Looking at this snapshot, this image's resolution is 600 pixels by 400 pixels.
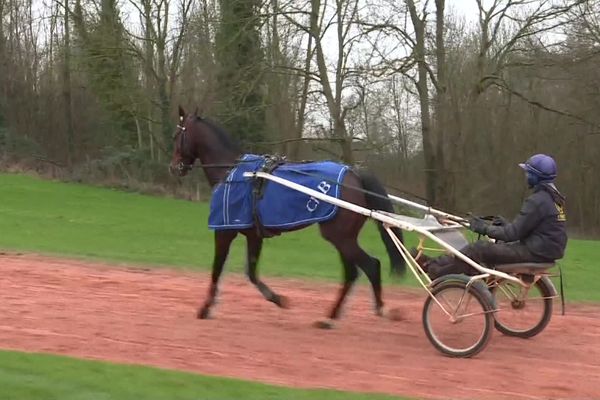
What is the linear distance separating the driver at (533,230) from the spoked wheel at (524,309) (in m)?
0.50

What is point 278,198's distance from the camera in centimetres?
781

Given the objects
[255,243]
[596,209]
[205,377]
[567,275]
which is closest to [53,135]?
[596,209]

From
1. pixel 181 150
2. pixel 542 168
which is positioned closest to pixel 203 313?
pixel 181 150

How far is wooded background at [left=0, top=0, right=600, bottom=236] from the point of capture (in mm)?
25500

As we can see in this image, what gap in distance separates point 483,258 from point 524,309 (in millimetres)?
982

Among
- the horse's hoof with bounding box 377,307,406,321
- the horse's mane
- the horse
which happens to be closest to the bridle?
the horse

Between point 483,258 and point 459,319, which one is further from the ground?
point 483,258

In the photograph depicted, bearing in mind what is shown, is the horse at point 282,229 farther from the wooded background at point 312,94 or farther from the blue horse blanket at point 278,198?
the wooded background at point 312,94

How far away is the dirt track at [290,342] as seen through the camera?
235 inches

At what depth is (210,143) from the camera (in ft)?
28.9

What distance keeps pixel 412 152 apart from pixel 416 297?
26.5 metres

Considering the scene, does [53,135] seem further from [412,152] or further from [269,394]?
[269,394]

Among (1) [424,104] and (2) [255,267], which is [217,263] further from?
(1) [424,104]

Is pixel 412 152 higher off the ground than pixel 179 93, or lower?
lower
